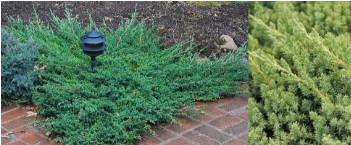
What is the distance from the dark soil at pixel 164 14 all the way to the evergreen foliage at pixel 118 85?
2.94 feet

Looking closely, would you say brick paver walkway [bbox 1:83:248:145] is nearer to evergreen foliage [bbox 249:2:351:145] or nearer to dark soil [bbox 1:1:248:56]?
evergreen foliage [bbox 249:2:351:145]

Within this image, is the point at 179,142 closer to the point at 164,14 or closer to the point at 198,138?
the point at 198,138

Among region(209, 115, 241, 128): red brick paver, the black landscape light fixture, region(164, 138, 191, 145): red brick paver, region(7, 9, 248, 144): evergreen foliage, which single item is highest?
the black landscape light fixture

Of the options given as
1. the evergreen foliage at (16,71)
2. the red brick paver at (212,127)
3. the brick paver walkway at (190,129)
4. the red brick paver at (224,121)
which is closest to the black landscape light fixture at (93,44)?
the evergreen foliage at (16,71)

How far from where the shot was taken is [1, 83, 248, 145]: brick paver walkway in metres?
3.19

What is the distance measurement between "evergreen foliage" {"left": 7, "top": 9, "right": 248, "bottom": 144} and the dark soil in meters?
0.90

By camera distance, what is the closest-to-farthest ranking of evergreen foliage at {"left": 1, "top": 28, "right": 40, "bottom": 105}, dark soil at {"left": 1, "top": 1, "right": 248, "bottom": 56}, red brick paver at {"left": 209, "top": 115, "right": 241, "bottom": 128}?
red brick paver at {"left": 209, "top": 115, "right": 241, "bottom": 128} → evergreen foliage at {"left": 1, "top": 28, "right": 40, "bottom": 105} → dark soil at {"left": 1, "top": 1, "right": 248, "bottom": 56}

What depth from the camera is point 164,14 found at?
552 centimetres

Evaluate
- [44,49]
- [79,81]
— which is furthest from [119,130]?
[44,49]

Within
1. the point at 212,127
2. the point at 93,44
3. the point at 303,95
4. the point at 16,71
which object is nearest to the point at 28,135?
the point at 16,71

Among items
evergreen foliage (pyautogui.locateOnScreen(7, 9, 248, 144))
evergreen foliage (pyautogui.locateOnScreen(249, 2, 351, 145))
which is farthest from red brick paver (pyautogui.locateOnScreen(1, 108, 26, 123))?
evergreen foliage (pyautogui.locateOnScreen(249, 2, 351, 145))

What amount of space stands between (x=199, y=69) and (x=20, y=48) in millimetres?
1840

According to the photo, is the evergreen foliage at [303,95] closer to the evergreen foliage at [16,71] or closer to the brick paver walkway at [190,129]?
the brick paver walkway at [190,129]

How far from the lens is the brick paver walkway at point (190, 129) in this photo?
3193 mm
